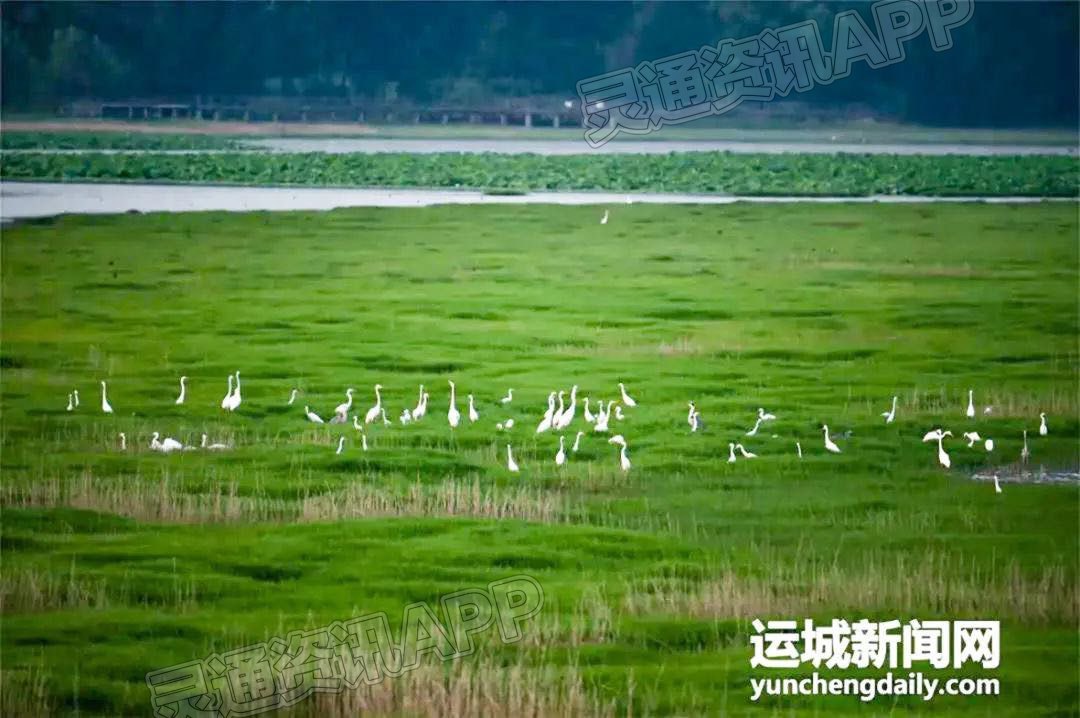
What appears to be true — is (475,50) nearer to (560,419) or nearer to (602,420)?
(560,419)

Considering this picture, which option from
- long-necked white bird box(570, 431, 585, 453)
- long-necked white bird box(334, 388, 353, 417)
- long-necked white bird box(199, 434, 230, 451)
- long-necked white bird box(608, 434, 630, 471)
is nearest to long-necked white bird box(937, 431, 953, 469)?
long-necked white bird box(608, 434, 630, 471)

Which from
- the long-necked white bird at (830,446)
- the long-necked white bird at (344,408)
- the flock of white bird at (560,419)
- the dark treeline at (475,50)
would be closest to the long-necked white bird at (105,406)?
the flock of white bird at (560,419)

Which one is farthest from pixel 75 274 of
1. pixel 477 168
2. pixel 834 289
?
pixel 477 168

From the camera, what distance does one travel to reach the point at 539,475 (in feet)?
55.2

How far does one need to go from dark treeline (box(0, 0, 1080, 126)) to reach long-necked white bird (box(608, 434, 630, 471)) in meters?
71.3

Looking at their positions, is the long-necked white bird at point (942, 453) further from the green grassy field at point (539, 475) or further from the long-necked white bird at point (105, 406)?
the long-necked white bird at point (105, 406)

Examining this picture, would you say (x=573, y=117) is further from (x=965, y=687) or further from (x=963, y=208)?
(x=965, y=687)

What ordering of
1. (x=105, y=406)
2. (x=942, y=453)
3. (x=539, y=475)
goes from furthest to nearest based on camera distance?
1. (x=105, y=406)
2. (x=942, y=453)
3. (x=539, y=475)

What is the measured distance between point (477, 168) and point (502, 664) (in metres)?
44.6

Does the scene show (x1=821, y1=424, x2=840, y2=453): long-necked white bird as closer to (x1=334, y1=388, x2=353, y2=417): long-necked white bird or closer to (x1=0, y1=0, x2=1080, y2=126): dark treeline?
(x1=334, y1=388, x2=353, y2=417): long-necked white bird

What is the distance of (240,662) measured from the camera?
12062 mm

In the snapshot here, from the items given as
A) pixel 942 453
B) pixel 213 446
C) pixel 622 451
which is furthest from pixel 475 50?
pixel 942 453

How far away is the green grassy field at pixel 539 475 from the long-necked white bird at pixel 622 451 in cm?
13

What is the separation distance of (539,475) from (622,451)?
40.4 inches
